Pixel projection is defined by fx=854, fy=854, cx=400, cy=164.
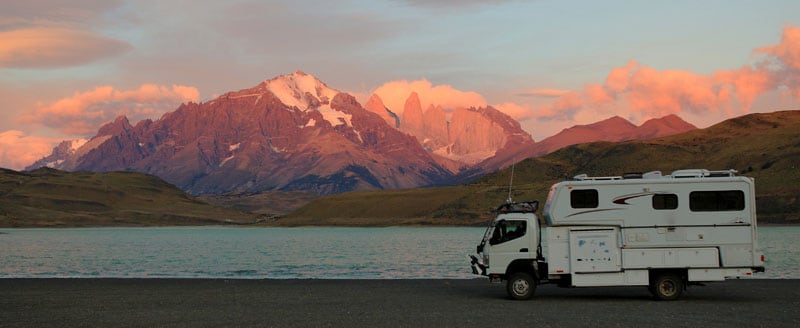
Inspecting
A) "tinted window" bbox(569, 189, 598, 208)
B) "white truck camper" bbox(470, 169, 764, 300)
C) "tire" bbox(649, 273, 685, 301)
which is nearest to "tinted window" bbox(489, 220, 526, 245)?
"white truck camper" bbox(470, 169, 764, 300)

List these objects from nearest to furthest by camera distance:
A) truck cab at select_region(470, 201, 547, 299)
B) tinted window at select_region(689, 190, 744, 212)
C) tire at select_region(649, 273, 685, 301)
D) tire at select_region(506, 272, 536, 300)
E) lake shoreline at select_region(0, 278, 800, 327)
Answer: lake shoreline at select_region(0, 278, 800, 327) < tinted window at select_region(689, 190, 744, 212) < tire at select_region(649, 273, 685, 301) < tire at select_region(506, 272, 536, 300) < truck cab at select_region(470, 201, 547, 299)

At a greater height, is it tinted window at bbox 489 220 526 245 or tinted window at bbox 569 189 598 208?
tinted window at bbox 569 189 598 208

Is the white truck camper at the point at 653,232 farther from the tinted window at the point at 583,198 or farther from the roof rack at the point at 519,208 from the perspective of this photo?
the roof rack at the point at 519,208

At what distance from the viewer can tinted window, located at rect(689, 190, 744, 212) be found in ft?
117

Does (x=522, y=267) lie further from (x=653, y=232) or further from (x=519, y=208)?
(x=653, y=232)

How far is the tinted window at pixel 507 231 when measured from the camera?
37312mm

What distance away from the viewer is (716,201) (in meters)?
35.8

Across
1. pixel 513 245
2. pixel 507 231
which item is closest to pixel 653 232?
pixel 513 245

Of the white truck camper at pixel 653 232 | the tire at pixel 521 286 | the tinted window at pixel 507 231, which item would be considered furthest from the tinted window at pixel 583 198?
the tire at pixel 521 286

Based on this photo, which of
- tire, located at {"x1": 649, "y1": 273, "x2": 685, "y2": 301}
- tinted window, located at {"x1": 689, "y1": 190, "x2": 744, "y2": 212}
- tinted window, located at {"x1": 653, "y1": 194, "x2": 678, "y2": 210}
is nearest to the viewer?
tinted window, located at {"x1": 689, "y1": 190, "x2": 744, "y2": 212}

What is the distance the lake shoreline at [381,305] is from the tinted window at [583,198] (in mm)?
4057

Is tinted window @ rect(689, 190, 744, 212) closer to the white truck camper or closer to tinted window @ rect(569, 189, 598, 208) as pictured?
the white truck camper

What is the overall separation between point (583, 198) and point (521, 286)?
4.63 metres

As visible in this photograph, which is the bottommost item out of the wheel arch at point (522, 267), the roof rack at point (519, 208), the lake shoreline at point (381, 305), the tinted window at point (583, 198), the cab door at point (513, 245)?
the lake shoreline at point (381, 305)
